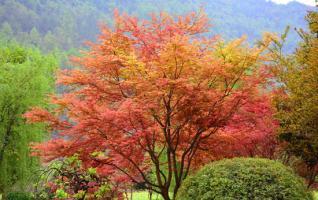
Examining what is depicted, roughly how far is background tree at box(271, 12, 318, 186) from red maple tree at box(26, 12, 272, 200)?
25.3 inches

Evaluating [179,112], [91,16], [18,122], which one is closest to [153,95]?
[179,112]

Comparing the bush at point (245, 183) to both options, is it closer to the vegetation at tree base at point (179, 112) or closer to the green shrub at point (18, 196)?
the vegetation at tree base at point (179, 112)

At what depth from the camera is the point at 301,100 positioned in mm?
8281

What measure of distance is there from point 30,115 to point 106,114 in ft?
6.12

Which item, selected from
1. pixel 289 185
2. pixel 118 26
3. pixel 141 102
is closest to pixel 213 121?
pixel 141 102

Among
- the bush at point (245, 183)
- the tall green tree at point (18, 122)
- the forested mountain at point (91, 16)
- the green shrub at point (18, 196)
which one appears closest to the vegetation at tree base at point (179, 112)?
the bush at point (245, 183)

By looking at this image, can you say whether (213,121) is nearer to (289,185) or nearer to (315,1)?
(289,185)

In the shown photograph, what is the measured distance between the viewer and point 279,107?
9188mm

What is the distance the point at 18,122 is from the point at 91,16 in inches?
4313

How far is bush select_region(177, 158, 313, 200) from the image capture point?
5977 mm

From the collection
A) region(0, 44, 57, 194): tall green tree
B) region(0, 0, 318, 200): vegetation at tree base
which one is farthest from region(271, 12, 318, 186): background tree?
region(0, 44, 57, 194): tall green tree

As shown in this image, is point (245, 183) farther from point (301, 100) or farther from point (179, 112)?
point (301, 100)

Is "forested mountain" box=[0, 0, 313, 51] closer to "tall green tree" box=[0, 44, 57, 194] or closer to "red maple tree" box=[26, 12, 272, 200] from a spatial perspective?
"tall green tree" box=[0, 44, 57, 194]

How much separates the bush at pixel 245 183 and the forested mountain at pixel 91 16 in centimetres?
6544
